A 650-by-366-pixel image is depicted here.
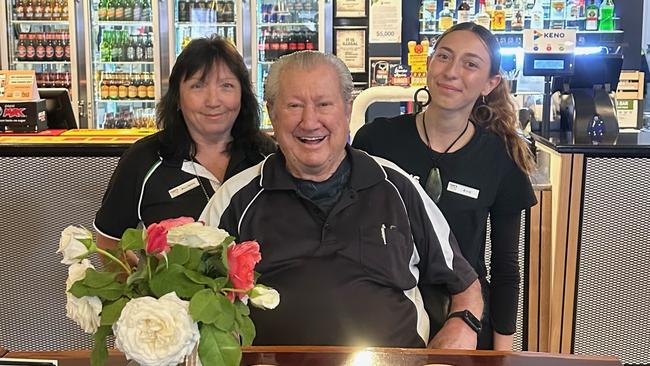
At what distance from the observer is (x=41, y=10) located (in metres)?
6.10

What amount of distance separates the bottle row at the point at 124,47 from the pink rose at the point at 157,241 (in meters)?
5.27

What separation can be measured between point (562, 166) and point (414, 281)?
127cm

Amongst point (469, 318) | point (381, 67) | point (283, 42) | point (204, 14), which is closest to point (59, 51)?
point (204, 14)

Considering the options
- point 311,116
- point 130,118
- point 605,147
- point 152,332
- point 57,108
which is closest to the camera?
point 152,332

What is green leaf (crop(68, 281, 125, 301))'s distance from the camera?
111cm

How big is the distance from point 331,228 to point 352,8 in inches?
176

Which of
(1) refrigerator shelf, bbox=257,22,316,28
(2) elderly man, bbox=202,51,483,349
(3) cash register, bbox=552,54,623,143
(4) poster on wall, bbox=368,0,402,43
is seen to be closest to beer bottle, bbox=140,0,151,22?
(1) refrigerator shelf, bbox=257,22,316,28

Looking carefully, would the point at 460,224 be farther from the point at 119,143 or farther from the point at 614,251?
the point at 119,143

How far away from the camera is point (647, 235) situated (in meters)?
Result: 2.97

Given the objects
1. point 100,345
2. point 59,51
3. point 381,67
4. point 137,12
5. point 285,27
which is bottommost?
point 100,345

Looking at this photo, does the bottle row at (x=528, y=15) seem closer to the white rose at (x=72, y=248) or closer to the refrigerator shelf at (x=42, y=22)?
the refrigerator shelf at (x=42, y=22)

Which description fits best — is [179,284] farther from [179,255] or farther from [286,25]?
[286,25]

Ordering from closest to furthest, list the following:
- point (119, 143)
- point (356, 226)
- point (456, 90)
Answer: point (356, 226) < point (456, 90) < point (119, 143)

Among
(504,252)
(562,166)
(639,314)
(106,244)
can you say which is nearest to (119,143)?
(106,244)
